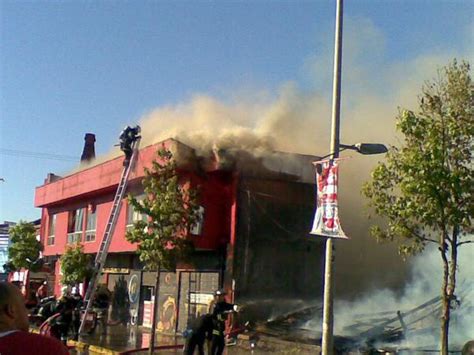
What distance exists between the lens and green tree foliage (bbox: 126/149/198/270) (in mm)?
15938

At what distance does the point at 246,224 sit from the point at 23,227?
16582mm

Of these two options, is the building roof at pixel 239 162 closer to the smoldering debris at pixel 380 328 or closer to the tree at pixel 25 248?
the smoldering debris at pixel 380 328

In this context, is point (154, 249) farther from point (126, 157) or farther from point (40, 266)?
point (40, 266)

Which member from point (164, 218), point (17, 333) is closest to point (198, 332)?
point (164, 218)

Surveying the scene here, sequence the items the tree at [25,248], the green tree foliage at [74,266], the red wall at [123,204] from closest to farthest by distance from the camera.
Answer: the red wall at [123,204]
the green tree foliage at [74,266]
the tree at [25,248]

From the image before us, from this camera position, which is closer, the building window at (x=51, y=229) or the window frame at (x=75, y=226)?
the window frame at (x=75, y=226)

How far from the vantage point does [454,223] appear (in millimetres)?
10133

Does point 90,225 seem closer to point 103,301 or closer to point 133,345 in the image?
point 103,301

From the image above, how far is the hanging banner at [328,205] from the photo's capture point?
34.2 ft

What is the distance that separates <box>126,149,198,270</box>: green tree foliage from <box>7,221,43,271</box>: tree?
16.8 meters

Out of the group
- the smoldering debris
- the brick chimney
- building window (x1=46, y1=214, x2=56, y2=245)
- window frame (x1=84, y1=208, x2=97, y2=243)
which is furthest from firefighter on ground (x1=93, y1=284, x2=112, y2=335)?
the brick chimney

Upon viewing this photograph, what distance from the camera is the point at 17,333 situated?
251 cm

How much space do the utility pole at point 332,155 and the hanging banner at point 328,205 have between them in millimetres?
242

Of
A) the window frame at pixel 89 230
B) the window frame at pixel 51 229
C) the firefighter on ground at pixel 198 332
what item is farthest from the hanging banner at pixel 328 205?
the window frame at pixel 51 229
